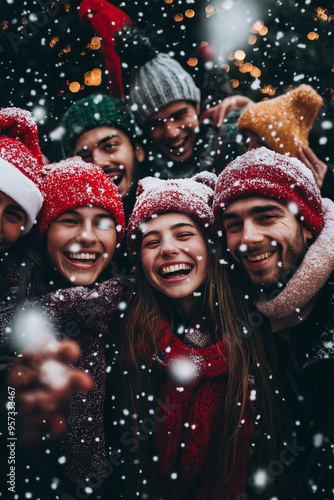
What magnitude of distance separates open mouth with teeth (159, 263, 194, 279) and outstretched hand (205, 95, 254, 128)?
1.21 meters

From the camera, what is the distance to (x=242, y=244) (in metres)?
1.42

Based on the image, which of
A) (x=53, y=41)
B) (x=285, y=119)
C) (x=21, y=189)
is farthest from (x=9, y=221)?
(x=53, y=41)

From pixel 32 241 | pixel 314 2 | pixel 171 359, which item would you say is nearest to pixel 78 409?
pixel 171 359

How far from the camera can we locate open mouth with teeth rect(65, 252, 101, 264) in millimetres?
1607

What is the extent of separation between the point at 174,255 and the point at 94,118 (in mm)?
1143

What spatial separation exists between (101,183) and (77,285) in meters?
0.51

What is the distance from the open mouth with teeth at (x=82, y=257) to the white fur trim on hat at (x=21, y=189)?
0.78 ft

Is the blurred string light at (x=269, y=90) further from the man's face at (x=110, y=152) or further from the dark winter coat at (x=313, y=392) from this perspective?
the dark winter coat at (x=313, y=392)

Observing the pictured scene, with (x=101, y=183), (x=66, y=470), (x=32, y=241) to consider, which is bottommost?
(x=66, y=470)

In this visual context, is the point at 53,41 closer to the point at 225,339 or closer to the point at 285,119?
the point at 285,119

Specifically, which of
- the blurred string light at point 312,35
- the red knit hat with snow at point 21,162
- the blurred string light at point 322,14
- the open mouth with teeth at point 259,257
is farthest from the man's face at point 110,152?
the blurred string light at point 322,14

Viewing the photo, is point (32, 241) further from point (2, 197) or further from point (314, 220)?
point (314, 220)

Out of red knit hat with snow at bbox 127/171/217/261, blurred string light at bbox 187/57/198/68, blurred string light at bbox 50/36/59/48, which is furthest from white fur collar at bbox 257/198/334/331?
blurred string light at bbox 50/36/59/48

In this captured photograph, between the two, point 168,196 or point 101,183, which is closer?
point 168,196
